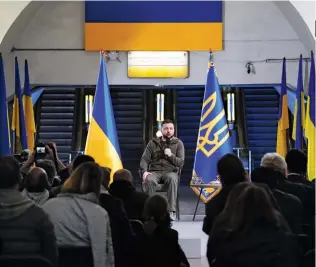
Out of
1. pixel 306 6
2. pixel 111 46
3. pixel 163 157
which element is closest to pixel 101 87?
pixel 163 157

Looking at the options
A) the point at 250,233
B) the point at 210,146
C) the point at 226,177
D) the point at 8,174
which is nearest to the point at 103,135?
the point at 210,146

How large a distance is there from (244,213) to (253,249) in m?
0.20

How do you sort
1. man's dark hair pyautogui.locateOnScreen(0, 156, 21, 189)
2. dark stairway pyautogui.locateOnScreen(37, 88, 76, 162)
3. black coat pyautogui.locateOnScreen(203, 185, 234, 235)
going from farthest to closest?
dark stairway pyautogui.locateOnScreen(37, 88, 76, 162), black coat pyautogui.locateOnScreen(203, 185, 234, 235), man's dark hair pyautogui.locateOnScreen(0, 156, 21, 189)

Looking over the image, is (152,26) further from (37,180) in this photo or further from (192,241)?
(37,180)

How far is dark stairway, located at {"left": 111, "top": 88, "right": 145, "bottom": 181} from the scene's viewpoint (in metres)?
13.8

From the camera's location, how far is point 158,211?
3.74m

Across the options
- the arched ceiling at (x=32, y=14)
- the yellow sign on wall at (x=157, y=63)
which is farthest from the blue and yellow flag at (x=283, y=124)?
the yellow sign on wall at (x=157, y=63)

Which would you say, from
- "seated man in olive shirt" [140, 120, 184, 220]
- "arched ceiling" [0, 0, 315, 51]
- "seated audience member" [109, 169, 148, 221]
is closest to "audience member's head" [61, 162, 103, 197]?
"seated audience member" [109, 169, 148, 221]

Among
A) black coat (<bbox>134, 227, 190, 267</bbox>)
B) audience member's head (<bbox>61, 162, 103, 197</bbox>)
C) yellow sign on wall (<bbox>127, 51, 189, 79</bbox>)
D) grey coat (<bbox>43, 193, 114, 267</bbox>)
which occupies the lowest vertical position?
black coat (<bbox>134, 227, 190, 267</bbox>)

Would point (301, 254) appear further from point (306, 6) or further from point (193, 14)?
point (193, 14)

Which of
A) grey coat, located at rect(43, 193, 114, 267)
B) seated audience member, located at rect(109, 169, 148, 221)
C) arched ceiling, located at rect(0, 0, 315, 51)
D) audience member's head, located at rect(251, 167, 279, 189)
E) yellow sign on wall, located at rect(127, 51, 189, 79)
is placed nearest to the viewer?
grey coat, located at rect(43, 193, 114, 267)

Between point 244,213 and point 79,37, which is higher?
point 79,37

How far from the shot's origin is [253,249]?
3361 millimetres

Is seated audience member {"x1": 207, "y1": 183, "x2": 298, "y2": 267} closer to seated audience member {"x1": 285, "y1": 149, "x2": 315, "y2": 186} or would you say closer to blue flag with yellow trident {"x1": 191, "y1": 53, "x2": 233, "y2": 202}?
seated audience member {"x1": 285, "y1": 149, "x2": 315, "y2": 186}
